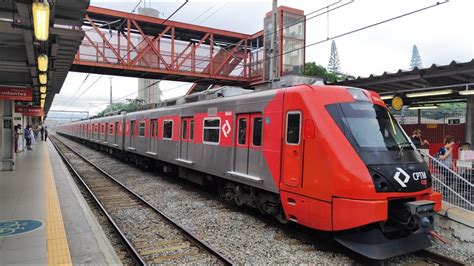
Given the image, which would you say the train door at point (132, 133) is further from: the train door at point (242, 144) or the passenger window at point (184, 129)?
the train door at point (242, 144)

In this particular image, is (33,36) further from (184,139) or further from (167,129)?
(167,129)

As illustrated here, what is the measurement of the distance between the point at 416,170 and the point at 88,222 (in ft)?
18.8

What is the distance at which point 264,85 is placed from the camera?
856cm

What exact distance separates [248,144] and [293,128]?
1.56m

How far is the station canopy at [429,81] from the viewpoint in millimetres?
9008

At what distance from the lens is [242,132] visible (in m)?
7.87

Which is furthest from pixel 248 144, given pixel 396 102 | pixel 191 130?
pixel 396 102

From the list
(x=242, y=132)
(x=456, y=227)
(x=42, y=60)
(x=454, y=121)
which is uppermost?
(x=42, y=60)

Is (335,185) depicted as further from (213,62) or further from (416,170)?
(213,62)

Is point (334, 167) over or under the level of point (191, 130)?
under

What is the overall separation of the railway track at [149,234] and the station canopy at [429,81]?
23.9ft

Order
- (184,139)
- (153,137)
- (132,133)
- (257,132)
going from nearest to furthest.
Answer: (257,132) < (184,139) < (153,137) < (132,133)

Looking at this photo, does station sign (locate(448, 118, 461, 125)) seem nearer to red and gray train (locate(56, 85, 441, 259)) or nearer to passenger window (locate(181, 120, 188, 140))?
red and gray train (locate(56, 85, 441, 259))

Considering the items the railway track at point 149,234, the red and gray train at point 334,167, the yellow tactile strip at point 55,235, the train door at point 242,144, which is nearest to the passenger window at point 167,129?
the railway track at point 149,234
